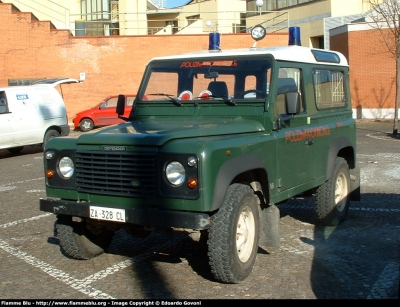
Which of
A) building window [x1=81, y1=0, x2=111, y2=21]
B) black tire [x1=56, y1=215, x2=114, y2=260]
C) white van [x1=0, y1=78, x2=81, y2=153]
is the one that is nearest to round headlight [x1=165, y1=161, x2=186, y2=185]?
black tire [x1=56, y1=215, x2=114, y2=260]

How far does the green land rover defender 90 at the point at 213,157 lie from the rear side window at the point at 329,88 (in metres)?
0.03

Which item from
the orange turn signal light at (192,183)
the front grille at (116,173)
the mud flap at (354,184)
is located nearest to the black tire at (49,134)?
the mud flap at (354,184)

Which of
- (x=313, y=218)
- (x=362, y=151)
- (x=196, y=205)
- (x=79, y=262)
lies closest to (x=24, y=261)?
(x=79, y=262)

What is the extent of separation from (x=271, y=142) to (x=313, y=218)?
2.59 metres

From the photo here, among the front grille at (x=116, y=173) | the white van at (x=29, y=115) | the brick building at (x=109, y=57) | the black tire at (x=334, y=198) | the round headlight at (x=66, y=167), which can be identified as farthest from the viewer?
the brick building at (x=109, y=57)

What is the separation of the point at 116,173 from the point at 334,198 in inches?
134

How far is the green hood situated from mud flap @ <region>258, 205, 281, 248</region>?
2.82 feet

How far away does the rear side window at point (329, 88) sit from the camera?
7228mm

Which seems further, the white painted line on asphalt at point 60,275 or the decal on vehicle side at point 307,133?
the decal on vehicle side at point 307,133

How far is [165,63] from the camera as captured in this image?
6.80 metres

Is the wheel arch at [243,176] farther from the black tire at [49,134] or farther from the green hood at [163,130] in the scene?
the black tire at [49,134]

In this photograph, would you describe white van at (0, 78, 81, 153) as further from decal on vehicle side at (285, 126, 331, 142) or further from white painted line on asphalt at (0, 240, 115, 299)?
decal on vehicle side at (285, 126, 331, 142)

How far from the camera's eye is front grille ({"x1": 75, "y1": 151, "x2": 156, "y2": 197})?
5.05m

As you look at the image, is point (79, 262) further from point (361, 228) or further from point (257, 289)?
point (361, 228)
